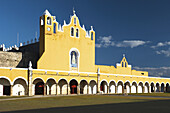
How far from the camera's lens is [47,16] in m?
53.8

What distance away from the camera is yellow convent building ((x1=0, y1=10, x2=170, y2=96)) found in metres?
46.3

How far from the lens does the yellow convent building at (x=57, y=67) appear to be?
4631cm

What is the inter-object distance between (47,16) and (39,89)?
51.4ft

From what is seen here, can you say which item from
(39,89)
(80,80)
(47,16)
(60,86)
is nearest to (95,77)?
(80,80)

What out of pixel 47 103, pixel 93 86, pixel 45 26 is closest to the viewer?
pixel 47 103

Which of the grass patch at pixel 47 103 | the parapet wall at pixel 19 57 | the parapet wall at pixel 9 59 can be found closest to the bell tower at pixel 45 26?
the parapet wall at pixel 19 57

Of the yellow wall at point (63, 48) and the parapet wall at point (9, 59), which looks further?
the yellow wall at point (63, 48)

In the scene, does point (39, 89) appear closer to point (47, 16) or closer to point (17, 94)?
point (17, 94)

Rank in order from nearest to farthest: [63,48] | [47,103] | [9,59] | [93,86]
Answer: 1. [47,103]
2. [9,59]
3. [63,48]
4. [93,86]

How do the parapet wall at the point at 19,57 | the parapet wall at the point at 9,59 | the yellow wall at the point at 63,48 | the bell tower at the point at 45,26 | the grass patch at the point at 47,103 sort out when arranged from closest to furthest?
the grass patch at the point at 47,103
the parapet wall at the point at 9,59
the parapet wall at the point at 19,57
the yellow wall at the point at 63,48
the bell tower at the point at 45,26

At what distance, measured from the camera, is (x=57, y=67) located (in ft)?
175

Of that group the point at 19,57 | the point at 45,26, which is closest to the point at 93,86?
the point at 45,26

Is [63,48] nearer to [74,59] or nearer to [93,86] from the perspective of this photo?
[74,59]

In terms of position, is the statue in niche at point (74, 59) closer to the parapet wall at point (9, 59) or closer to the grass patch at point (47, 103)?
the parapet wall at point (9, 59)
